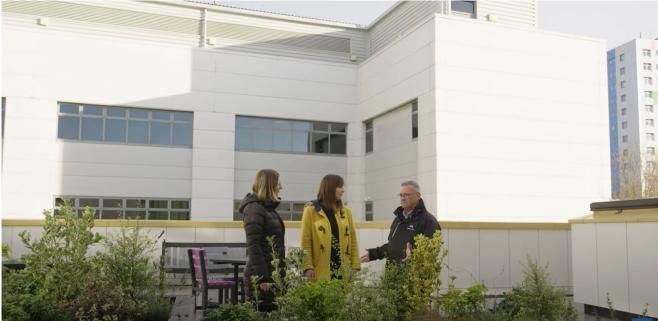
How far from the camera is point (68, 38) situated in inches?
875

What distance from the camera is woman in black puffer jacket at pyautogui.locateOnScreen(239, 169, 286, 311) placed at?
5.34 metres

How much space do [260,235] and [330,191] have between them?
2.48 ft

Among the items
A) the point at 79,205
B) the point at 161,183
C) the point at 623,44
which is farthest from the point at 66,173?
the point at 623,44

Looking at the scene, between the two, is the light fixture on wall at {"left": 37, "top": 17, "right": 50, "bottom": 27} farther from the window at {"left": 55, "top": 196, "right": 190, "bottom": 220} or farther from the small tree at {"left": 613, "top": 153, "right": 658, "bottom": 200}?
the small tree at {"left": 613, "top": 153, "right": 658, "bottom": 200}

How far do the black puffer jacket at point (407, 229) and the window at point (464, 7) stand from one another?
795 inches

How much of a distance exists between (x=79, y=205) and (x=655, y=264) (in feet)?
66.2

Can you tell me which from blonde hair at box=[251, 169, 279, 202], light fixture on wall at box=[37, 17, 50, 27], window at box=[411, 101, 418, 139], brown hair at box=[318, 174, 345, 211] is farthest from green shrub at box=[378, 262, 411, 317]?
light fixture on wall at box=[37, 17, 50, 27]

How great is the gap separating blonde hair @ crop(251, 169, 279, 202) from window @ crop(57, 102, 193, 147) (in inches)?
751

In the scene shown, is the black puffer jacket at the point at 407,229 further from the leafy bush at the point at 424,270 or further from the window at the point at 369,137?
the window at the point at 369,137

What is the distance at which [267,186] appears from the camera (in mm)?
5383

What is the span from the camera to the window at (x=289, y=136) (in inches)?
971

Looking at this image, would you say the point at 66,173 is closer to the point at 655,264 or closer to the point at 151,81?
the point at 151,81

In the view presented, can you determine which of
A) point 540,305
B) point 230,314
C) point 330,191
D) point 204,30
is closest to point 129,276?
point 230,314

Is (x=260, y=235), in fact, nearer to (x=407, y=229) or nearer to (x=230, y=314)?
(x=230, y=314)
